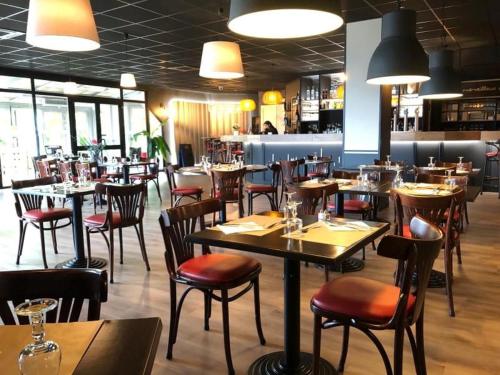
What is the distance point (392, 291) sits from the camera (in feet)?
6.84

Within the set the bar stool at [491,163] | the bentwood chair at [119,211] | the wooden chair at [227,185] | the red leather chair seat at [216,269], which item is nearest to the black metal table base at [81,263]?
the bentwood chair at [119,211]

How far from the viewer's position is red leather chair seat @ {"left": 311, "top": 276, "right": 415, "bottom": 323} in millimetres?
1887

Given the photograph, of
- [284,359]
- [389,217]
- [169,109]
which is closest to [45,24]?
[284,359]

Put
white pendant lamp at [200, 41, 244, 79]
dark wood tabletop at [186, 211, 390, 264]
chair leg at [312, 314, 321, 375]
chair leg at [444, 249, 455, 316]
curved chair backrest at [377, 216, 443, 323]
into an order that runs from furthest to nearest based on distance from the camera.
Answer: white pendant lamp at [200, 41, 244, 79] → chair leg at [444, 249, 455, 316] → chair leg at [312, 314, 321, 375] → dark wood tabletop at [186, 211, 390, 264] → curved chair backrest at [377, 216, 443, 323]

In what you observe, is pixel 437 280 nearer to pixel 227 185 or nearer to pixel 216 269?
pixel 216 269

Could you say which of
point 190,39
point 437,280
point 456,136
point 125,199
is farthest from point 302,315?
point 456,136

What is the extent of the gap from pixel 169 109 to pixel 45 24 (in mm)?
12691

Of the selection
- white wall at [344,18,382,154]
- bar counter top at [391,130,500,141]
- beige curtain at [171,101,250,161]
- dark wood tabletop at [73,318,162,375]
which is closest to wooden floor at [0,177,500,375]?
dark wood tabletop at [73,318,162,375]

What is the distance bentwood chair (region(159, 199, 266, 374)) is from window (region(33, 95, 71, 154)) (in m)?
10.2

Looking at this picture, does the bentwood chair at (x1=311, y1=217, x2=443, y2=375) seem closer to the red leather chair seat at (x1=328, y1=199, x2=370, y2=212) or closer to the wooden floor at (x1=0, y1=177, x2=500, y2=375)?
the wooden floor at (x1=0, y1=177, x2=500, y2=375)

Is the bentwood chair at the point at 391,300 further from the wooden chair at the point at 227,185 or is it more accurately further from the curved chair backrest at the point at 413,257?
the wooden chair at the point at 227,185

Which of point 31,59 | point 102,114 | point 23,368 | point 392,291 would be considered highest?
point 31,59

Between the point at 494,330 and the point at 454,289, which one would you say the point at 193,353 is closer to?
the point at 494,330

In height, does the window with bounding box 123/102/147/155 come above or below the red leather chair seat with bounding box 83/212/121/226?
above
